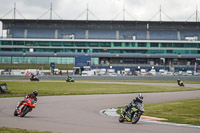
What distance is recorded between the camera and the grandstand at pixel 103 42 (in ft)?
359

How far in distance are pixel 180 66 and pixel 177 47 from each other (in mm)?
10047

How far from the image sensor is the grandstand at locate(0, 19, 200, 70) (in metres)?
109

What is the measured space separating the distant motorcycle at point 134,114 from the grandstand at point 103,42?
91108 millimetres

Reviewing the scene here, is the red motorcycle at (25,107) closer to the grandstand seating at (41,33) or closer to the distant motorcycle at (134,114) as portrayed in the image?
the distant motorcycle at (134,114)

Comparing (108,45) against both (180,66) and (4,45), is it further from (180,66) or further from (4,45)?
(4,45)

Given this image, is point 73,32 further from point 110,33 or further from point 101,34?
point 110,33

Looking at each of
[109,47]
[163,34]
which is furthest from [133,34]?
[163,34]

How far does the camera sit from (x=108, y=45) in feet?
367

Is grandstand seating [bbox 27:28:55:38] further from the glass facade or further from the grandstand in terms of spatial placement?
the glass facade

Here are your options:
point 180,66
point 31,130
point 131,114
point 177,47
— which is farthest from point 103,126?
point 177,47

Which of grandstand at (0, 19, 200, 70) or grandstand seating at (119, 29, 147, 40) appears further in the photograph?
grandstand seating at (119, 29, 147, 40)

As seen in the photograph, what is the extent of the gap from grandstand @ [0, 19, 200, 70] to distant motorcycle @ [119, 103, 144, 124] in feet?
299

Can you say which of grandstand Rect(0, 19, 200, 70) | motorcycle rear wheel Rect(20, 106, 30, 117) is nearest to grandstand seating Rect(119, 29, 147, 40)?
grandstand Rect(0, 19, 200, 70)

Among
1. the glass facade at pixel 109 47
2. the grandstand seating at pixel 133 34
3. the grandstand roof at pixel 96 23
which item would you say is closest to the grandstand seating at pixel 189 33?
the grandstand roof at pixel 96 23
